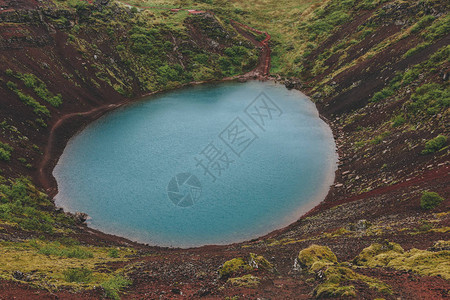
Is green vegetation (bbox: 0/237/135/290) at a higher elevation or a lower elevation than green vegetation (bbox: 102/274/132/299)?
higher

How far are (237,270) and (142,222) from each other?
2087cm

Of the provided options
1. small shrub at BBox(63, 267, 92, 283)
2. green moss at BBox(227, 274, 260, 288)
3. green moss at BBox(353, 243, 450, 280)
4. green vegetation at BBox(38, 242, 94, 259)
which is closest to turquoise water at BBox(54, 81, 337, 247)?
green vegetation at BBox(38, 242, 94, 259)

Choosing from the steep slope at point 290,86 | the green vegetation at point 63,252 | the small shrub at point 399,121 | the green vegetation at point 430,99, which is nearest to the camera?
the steep slope at point 290,86

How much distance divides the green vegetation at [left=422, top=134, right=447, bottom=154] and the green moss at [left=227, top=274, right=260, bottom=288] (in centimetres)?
2769

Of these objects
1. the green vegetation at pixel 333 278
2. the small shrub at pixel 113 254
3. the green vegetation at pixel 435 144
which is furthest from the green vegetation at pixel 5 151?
the green vegetation at pixel 435 144

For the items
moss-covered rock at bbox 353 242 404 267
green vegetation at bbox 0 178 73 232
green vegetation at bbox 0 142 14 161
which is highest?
green vegetation at bbox 0 142 14 161

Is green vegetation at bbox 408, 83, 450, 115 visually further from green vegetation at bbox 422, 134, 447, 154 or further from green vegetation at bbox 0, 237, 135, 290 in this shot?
green vegetation at bbox 0, 237, 135, 290

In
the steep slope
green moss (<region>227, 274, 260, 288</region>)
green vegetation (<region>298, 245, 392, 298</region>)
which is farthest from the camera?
the steep slope

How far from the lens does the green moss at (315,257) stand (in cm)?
2175

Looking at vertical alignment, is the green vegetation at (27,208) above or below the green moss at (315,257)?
above

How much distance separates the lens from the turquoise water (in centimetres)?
3975

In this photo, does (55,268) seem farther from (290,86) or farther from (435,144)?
(290,86)

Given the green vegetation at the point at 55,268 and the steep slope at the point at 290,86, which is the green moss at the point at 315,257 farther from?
the green vegetation at the point at 55,268

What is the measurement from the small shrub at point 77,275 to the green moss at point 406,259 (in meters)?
18.4
